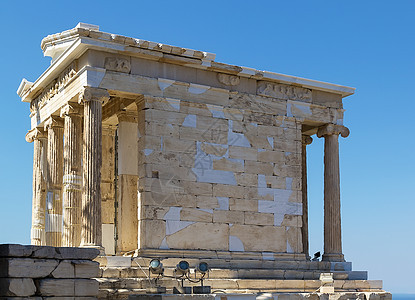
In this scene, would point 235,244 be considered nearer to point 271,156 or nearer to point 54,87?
point 271,156

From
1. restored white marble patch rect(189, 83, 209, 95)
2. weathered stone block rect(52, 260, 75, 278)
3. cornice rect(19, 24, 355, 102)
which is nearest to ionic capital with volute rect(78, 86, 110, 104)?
cornice rect(19, 24, 355, 102)

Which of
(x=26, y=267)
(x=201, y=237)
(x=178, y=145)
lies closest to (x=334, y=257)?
(x=201, y=237)

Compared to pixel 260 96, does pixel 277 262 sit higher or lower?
lower

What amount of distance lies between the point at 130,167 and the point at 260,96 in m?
4.37

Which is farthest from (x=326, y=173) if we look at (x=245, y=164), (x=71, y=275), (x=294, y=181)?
(x=71, y=275)

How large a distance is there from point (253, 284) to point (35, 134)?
29.8ft

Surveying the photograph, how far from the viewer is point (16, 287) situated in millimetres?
14578

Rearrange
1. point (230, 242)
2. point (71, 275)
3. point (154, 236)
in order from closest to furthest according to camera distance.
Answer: point (71, 275) → point (154, 236) → point (230, 242)

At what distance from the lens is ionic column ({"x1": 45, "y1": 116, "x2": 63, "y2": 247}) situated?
73.8ft

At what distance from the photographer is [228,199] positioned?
70.8ft

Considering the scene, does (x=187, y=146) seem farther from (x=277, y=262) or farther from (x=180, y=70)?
(x=277, y=262)

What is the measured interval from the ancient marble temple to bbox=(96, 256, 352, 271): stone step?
33cm

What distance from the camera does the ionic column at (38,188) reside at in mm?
23531

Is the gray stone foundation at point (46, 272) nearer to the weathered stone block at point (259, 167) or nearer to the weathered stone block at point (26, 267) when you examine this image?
the weathered stone block at point (26, 267)
